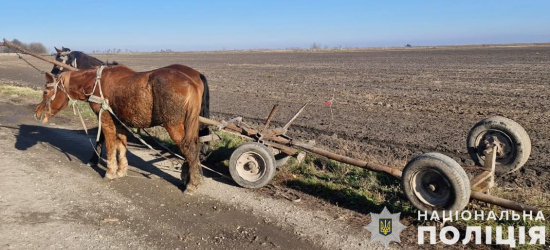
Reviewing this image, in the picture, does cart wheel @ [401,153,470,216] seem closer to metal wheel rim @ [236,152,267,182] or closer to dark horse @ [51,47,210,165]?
metal wheel rim @ [236,152,267,182]

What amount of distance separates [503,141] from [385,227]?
83.3 inches

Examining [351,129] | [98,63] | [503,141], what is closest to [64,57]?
[98,63]

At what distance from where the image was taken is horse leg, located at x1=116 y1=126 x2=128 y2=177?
6.47 metres

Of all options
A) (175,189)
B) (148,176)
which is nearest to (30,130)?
(148,176)

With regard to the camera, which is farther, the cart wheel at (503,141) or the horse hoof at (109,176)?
the horse hoof at (109,176)

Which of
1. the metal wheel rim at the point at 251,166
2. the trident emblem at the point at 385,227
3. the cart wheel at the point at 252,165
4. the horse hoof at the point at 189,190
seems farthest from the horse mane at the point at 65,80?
the trident emblem at the point at 385,227

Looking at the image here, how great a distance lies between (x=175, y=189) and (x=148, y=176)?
2.69ft

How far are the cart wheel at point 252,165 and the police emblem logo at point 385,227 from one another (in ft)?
5.31

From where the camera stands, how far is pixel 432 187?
4.35m

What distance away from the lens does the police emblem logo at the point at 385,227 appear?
14.1 ft

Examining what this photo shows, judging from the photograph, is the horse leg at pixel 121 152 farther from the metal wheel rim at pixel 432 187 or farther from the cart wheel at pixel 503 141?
the cart wheel at pixel 503 141

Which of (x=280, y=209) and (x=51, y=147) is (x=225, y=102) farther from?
(x=280, y=209)

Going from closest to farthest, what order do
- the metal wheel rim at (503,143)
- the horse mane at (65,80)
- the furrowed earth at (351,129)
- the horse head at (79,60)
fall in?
the furrowed earth at (351,129) < the metal wheel rim at (503,143) < the horse mane at (65,80) < the horse head at (79,60)

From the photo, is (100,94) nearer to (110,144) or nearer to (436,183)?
(110,144)
